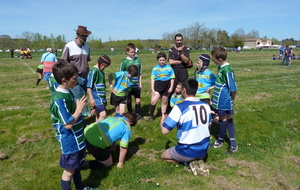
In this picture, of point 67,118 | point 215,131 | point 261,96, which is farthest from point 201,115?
point 261,96

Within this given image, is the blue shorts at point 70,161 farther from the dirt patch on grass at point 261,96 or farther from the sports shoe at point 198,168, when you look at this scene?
the dirt patch on grass at point 261,96

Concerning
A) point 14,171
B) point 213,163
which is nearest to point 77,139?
point 14,171

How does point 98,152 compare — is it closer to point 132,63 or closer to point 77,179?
point 77,179

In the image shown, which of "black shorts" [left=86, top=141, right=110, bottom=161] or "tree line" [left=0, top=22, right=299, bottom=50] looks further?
"tree line" [left=0, top=22, right=299, bottom=50]

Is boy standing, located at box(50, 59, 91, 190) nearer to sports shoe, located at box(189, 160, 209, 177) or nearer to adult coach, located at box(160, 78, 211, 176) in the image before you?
adult coach, located at box(160, 78, 211, 176)

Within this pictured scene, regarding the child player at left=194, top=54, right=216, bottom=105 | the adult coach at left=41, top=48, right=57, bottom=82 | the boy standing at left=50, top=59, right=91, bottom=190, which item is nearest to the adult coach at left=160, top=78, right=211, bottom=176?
the boy standing at left=50, top=59, right=91, bottom=190

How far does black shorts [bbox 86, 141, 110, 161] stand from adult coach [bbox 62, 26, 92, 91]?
2144mm

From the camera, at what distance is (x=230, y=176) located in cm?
376

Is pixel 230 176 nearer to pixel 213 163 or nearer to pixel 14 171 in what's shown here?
pixel 213 163

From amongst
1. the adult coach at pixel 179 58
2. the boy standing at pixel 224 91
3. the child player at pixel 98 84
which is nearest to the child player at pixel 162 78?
→ the adult coach at pixel 179 58

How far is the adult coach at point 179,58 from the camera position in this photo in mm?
5953

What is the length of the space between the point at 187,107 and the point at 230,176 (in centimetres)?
142

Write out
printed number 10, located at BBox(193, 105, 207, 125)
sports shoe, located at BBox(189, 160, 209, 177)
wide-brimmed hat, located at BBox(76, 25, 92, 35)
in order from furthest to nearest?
wide-brimmed hat, located at BBox(76, 25, 92, 35)
sports shoe, located at BBox(189, 160, 209, 177)
printed number 10, located at BBox(193, 105, 207, 125)

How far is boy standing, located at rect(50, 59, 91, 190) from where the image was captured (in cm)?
274
